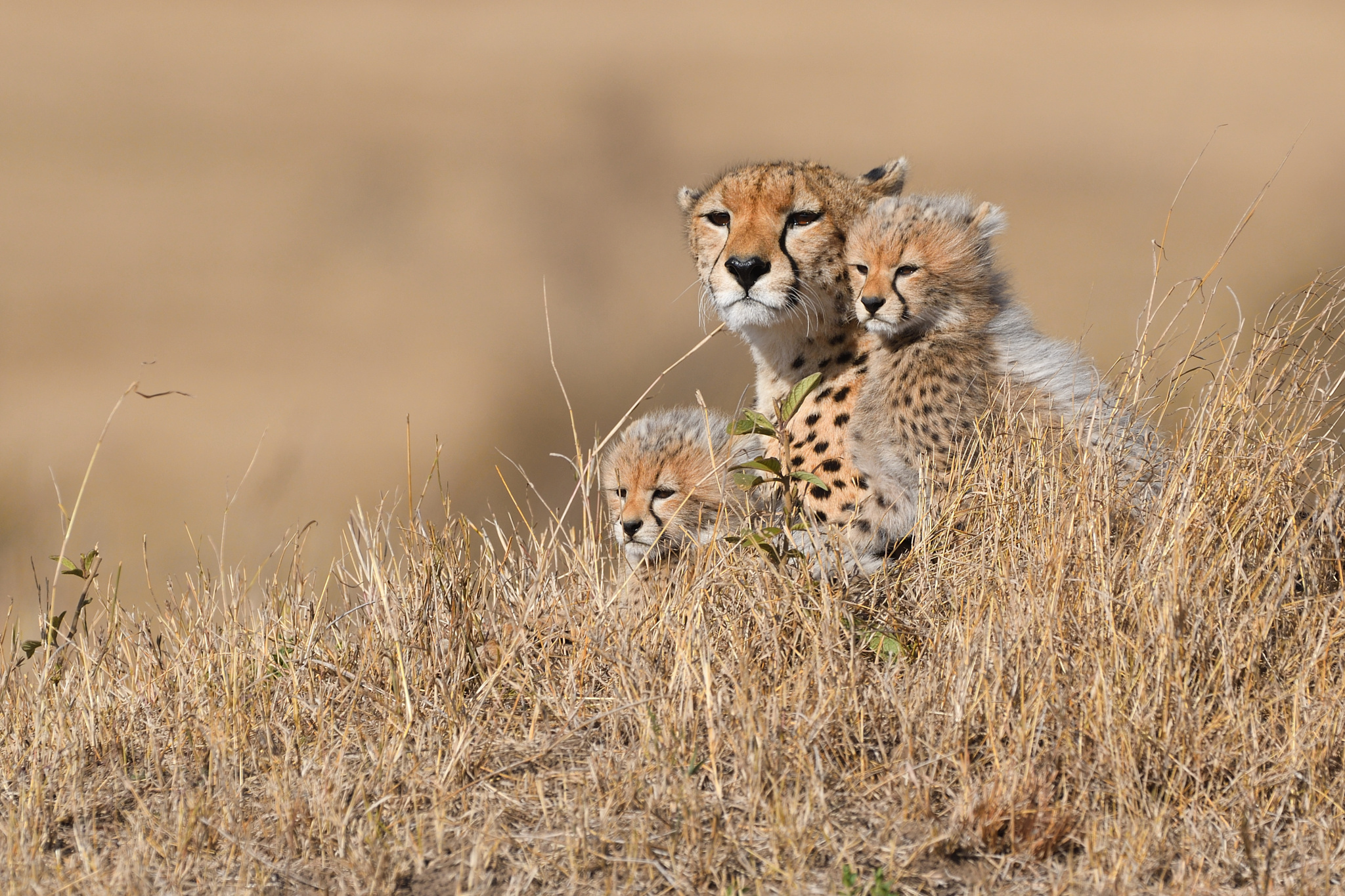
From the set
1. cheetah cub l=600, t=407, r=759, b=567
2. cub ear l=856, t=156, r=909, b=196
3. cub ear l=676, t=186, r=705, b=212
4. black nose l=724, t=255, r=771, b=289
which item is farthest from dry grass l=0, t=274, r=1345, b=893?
cub ear l=676, t=186, r=705, b=212

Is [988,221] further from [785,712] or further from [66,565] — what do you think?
[66,565]

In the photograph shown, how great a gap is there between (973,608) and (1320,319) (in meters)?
1.16

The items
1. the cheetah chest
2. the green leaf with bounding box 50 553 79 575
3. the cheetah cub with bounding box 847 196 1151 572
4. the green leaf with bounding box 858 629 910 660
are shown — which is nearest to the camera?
the green leaf with bounding box 858 629 910 660

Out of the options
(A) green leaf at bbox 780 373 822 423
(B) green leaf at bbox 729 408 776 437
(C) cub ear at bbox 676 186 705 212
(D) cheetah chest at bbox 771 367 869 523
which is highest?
(C) cub ear at bbox 676 186 705 212

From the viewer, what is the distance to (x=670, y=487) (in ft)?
10.4

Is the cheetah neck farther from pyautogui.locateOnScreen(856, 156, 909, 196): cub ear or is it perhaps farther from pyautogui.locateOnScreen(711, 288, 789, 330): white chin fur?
pyautogui.locateOnScreen(856, 156, 909, 196): cub ear

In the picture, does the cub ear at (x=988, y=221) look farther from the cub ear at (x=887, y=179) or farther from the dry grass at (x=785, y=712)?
the dry grass at (x=785, y=712)

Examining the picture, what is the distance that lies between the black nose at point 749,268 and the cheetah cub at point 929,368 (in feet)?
0.73

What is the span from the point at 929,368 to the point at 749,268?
0.53 m

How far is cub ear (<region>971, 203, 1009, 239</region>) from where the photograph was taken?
117 inches

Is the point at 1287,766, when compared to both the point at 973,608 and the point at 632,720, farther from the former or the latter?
the point at 632,720

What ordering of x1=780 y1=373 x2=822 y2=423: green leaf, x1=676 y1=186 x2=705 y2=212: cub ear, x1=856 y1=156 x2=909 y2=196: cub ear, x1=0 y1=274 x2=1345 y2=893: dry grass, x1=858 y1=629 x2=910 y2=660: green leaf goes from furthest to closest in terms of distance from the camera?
x1=676 y1=186 x2=705 y2=212: cub ear, x1=856 y1=156 x2=909 y2=196: cub ear, x1=780 y1=373 x2=822 y2=423: green leaf, x1=858 y1=629 x2=910 y2=660: green leaf, x1=0 y1=274 x2=1345 y2=893: dry grass

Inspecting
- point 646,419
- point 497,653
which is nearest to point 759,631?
point 497,653

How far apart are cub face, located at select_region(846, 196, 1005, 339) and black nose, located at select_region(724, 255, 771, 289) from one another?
22cm
